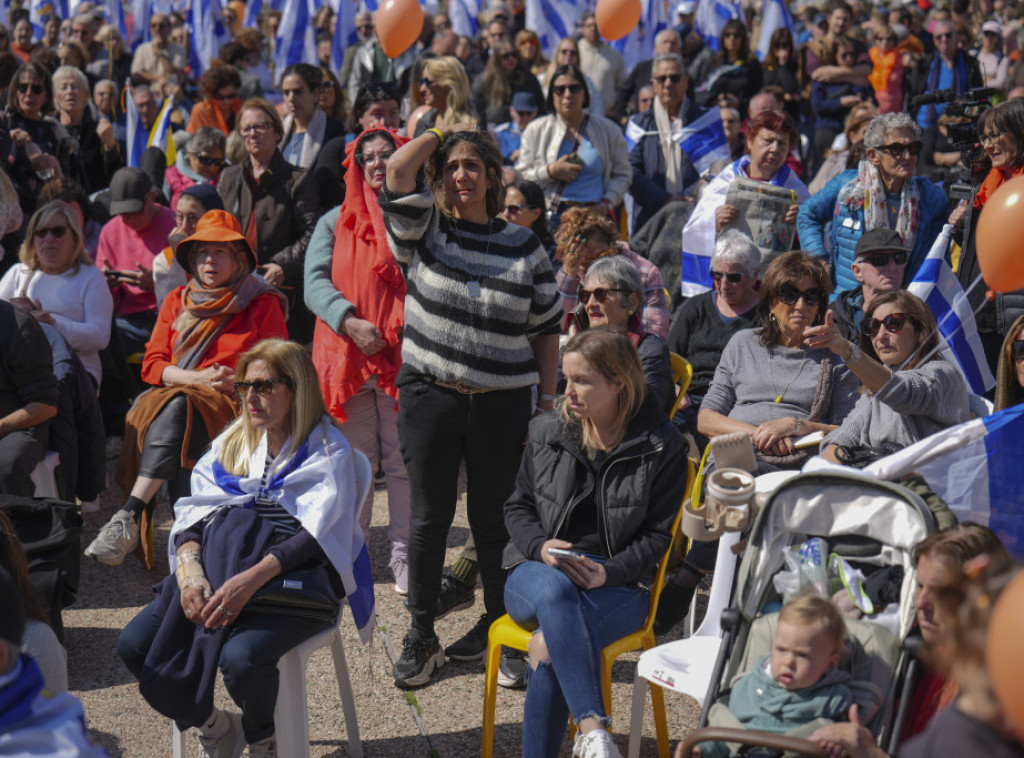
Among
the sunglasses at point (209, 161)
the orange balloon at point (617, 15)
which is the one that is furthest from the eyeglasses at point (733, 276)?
the sunglasses at point (209, 161)

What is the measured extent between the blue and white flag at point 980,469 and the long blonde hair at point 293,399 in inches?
72.7

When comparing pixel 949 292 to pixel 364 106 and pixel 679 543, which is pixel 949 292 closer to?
pixel 679 543

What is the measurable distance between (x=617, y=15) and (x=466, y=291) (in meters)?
4.11

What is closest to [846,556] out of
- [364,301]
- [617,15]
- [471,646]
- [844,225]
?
[471,646]

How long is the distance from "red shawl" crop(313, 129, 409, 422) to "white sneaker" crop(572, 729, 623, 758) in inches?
84.6

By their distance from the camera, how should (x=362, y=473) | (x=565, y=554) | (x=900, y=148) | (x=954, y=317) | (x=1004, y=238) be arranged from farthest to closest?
(x=900, y=148), (x=954, y=317), (x=362, y=473), (x=565, y=554), (x=1004, y=238)

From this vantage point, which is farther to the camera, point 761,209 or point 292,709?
point 761,209

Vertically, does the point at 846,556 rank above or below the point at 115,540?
above

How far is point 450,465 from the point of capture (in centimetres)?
430

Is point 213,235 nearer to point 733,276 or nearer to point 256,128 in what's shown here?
point 256,128

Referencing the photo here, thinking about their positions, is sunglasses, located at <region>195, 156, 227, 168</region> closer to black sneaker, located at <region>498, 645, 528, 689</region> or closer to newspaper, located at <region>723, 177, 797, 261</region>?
newspaper, located at <region>723, 177, 797, 261</region>

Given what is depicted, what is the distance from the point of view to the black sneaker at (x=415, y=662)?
14.2 ft

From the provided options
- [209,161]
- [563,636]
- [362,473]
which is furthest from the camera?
[209,161]

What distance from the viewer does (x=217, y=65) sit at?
931cm
